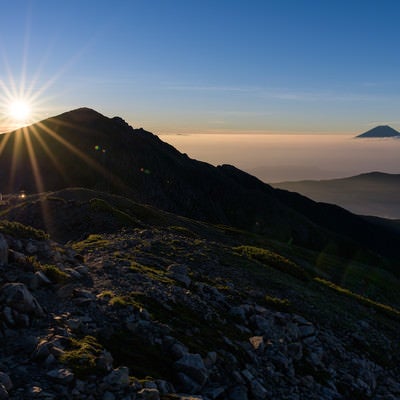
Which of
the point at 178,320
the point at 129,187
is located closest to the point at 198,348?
Answer: the point at 178,320

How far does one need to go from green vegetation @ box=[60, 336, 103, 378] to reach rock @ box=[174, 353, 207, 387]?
7.54 feet

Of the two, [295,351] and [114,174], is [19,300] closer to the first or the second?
[295,351]

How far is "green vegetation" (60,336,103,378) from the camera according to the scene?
936 cm

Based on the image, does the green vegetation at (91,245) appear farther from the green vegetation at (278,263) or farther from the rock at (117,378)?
the rock at (117,378)

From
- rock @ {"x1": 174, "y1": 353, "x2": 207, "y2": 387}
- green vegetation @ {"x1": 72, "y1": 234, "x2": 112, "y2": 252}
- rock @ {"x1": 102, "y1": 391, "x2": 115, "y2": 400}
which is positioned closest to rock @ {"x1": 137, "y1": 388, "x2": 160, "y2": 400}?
rock @ {"x1": 102, "y1": 391, "x2": 115, "y2": 400}

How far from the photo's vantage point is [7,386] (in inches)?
324

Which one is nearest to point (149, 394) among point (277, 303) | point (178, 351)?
point (178, 351)

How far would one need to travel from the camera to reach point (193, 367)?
11.4 meters

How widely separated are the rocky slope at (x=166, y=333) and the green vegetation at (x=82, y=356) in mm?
27

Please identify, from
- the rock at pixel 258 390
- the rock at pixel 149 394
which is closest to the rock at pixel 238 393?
the rock at pixel 258 390

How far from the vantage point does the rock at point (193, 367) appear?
1122 centimetres

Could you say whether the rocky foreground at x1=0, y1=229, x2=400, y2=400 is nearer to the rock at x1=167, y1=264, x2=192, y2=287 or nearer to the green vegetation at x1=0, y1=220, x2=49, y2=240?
the rock at x1=167, y1=264, x2=192, y2=287

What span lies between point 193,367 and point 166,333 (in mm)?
1840

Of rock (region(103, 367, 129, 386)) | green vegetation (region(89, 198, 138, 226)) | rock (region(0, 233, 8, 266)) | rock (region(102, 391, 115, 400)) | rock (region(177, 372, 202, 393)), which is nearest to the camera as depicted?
rock (region(102, 391, 115, 400))
